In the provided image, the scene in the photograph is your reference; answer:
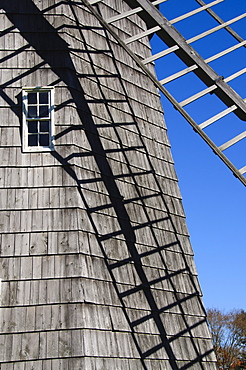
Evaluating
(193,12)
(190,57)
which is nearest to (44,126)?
(190,57)

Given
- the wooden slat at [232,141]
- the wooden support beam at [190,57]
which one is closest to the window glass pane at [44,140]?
the wooden support beam at [190,57]

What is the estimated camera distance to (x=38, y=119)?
6.60 m

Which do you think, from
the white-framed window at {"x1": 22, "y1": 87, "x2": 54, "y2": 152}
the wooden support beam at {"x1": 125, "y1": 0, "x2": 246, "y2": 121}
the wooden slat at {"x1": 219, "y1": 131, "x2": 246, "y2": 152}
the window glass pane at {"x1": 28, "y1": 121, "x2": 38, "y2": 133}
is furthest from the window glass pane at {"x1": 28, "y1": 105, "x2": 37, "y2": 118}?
the wooden slat at {"x1": 219, "y1": 131, "x2": 246, "y2": 152}

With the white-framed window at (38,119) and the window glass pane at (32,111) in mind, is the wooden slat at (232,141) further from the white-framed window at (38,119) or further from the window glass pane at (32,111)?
the window glass pane at (32,111)

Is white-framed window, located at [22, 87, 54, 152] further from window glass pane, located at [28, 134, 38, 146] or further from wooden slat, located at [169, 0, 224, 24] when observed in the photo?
wooden slat, located at [169, 0, 224, 24]

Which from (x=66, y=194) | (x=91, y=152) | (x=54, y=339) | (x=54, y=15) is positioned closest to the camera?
(x=54, y=339)

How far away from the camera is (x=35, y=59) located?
6875 mm

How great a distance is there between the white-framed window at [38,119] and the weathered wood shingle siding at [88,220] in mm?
97

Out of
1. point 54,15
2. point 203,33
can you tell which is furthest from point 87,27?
point 203,33

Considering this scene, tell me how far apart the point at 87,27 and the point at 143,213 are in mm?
2951

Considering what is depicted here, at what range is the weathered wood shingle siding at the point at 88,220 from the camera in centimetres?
552

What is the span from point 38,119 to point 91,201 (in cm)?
133

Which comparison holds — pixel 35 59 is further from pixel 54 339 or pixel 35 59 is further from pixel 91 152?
pixel 54 339

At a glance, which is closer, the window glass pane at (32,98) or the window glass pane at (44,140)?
the window glass pane at (44,140)
